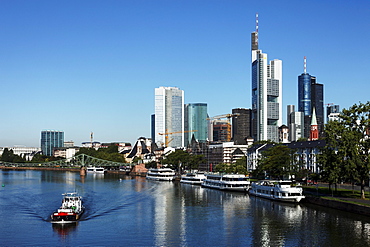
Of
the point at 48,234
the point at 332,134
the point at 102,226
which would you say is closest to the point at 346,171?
the point at 332,134

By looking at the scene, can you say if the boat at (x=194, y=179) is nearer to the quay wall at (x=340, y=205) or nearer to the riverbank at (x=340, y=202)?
the riverbank at (x=340, y=202)

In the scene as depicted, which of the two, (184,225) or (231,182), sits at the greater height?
(231,182)

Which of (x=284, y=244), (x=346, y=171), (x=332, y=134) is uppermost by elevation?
(x=332, y=134)

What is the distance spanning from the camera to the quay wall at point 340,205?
190 ft

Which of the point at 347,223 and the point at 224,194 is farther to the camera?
the point at 224,194

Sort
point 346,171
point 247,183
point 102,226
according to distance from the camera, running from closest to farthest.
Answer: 1. point 102,226
2. point 346,171
3. point 247,183

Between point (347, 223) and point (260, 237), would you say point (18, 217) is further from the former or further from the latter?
point (347, 223)

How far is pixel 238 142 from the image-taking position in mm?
194500

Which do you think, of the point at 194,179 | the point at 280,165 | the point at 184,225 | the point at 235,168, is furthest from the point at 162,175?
the point at 184,225

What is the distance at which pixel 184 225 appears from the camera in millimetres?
55062

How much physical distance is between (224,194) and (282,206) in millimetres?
22748

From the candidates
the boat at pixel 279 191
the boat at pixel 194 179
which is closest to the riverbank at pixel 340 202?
the boat at pixel 279 191

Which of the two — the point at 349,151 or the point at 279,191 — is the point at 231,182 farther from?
the point at 349,151

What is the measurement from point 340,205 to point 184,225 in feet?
74.8
